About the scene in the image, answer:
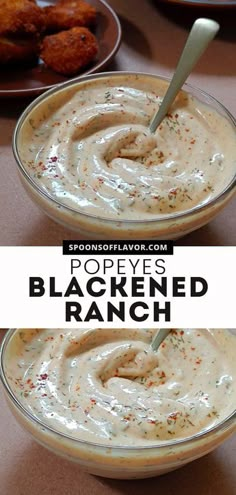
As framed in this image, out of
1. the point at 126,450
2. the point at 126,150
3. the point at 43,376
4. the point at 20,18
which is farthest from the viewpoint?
the point at 20,18

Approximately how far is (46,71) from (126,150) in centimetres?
31

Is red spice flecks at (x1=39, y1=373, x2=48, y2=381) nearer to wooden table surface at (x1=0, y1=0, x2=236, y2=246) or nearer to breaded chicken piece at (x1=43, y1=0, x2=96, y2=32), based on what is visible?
wooden table surface at (x1=0, y1=0, x2=236, y2=246)

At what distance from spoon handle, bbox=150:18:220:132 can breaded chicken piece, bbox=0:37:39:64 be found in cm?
31

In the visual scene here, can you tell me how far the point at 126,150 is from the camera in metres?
1.20

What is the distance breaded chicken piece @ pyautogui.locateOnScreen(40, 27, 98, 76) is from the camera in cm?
140

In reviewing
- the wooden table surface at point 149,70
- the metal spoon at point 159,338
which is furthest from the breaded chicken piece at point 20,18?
the metal spoon at point 159,338

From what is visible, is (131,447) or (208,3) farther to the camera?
(208,3)

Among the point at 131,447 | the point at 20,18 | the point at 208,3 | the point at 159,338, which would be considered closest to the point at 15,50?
the point at 20,18

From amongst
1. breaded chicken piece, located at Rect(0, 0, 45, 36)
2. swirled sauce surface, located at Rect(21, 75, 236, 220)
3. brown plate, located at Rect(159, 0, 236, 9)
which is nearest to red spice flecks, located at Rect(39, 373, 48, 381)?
swirled sauce surface, located at Rect(21, 75, 236, 220)

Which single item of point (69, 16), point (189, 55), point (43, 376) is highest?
point (189, 55)

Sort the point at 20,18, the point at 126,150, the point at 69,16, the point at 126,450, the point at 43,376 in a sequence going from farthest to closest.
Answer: the point at 69,16 → the point at 20,18 → the point at 126,150 → the point at 43,376 → the point at 126,450

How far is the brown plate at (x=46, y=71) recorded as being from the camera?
4.47 feet

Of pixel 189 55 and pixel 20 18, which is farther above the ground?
pixel 189 55

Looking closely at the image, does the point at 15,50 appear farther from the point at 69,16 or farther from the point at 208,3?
the point at 208,3
